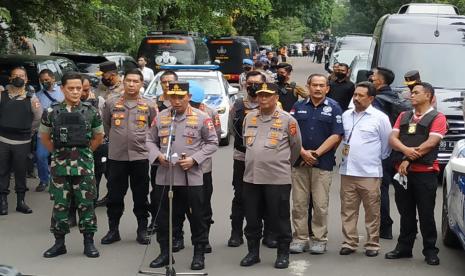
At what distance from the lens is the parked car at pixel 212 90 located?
47.6 feet

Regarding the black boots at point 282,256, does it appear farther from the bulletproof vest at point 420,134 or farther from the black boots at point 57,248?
the black boots at point 57,248

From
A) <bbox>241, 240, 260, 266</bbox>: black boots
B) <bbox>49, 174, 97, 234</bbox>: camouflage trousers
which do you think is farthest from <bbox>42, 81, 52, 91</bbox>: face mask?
<bbox>241, 240, 260, 266</bbox>: black boots

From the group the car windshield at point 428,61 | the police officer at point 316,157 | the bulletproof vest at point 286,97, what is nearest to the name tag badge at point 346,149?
the police officer at point 316,157

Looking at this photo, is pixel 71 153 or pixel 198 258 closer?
pixel 198 258

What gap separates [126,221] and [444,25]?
6.80m

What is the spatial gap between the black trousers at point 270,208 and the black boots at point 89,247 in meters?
1.58

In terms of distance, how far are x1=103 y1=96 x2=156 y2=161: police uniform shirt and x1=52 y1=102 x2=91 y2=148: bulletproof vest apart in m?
0.53

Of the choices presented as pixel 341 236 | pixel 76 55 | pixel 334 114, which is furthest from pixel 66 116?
pixel 76 55

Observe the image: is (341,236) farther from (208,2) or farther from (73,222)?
(208,2)

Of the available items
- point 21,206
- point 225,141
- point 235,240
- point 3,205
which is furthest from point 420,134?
point 225,141

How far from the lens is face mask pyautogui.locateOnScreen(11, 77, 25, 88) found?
899cm

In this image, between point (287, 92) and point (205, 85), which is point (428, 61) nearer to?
point (287, 92)

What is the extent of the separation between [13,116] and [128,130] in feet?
7.56

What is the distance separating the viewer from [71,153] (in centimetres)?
703
